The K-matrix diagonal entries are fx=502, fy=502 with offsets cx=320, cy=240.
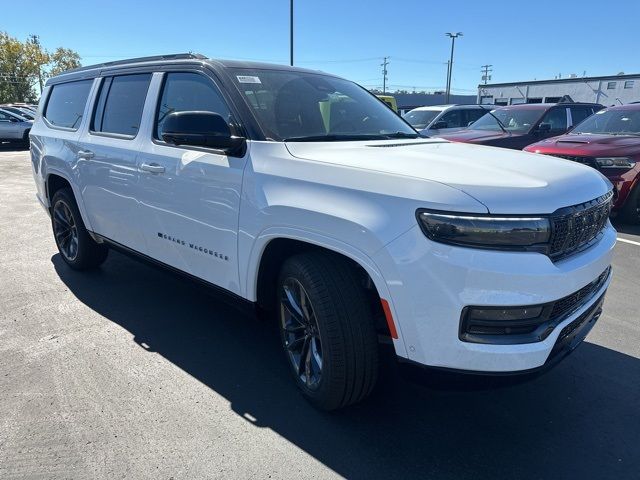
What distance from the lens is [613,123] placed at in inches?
→ 322

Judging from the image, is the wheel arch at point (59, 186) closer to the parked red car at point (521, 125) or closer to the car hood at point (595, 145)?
the car hood at point (595, 145)

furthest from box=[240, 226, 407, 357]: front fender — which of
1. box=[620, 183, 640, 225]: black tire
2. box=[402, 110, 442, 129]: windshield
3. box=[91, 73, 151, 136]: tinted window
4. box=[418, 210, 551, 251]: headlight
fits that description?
box=[402, 110, 442, 129]: windshield

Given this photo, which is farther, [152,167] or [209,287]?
[152,167]

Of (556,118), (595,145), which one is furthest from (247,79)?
(556,118)

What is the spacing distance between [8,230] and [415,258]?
264 inches

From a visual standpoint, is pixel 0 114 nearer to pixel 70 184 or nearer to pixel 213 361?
pixel 70 184

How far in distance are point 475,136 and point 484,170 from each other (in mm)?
7789

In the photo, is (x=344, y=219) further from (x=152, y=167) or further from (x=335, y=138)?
(x=152, y=167)

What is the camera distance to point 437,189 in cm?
212

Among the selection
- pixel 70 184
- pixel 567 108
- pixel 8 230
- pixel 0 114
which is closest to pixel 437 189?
pixel 70 184

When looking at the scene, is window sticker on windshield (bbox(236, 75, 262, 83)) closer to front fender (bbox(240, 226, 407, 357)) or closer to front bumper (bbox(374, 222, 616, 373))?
front fender (bbox(240, 226, 407, 357))

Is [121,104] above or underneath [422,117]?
above

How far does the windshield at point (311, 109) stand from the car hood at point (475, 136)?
236 inches

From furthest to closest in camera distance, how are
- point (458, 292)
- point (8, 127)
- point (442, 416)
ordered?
point (8, 127) → point (442, 416) → point (458, 292)
